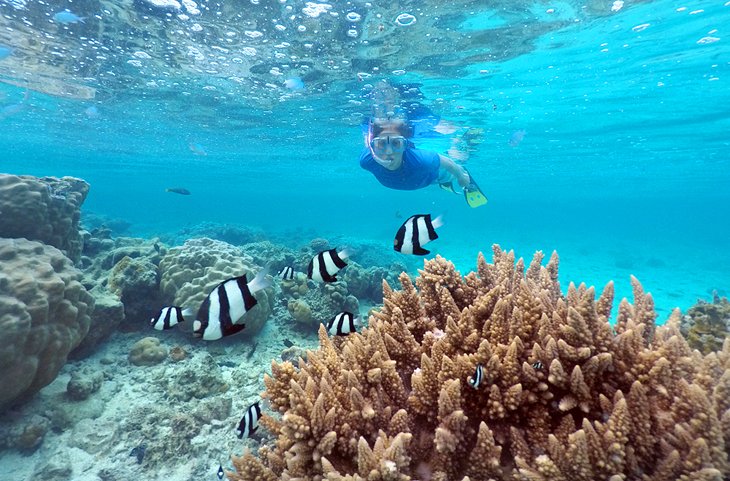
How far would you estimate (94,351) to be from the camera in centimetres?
710

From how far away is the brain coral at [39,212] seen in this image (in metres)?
7.45

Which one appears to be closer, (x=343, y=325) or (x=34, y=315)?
(x=343, y=325)

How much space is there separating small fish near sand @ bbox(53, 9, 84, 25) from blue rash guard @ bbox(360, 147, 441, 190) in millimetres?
12159

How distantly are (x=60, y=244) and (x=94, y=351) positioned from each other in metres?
3.13

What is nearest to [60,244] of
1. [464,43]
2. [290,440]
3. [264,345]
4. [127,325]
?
[127,325]

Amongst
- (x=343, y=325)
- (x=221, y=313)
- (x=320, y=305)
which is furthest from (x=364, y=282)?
(x=221, y=313)

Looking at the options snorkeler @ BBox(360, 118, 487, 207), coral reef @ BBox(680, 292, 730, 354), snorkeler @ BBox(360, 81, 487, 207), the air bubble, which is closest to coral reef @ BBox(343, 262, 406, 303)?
snorkeler @ BBox(360, 81, 487, 207)

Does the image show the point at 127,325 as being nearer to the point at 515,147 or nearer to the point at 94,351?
the point at 94,351

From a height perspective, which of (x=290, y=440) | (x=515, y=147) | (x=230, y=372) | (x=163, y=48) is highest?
(x=515, y=147)

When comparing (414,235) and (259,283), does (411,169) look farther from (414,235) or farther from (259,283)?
(259,283)

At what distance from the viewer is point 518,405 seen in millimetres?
2359

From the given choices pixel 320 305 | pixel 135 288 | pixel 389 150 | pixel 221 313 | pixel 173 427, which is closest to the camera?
pixel 221 313

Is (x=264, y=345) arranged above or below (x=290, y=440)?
below

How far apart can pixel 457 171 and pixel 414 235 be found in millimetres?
4312
